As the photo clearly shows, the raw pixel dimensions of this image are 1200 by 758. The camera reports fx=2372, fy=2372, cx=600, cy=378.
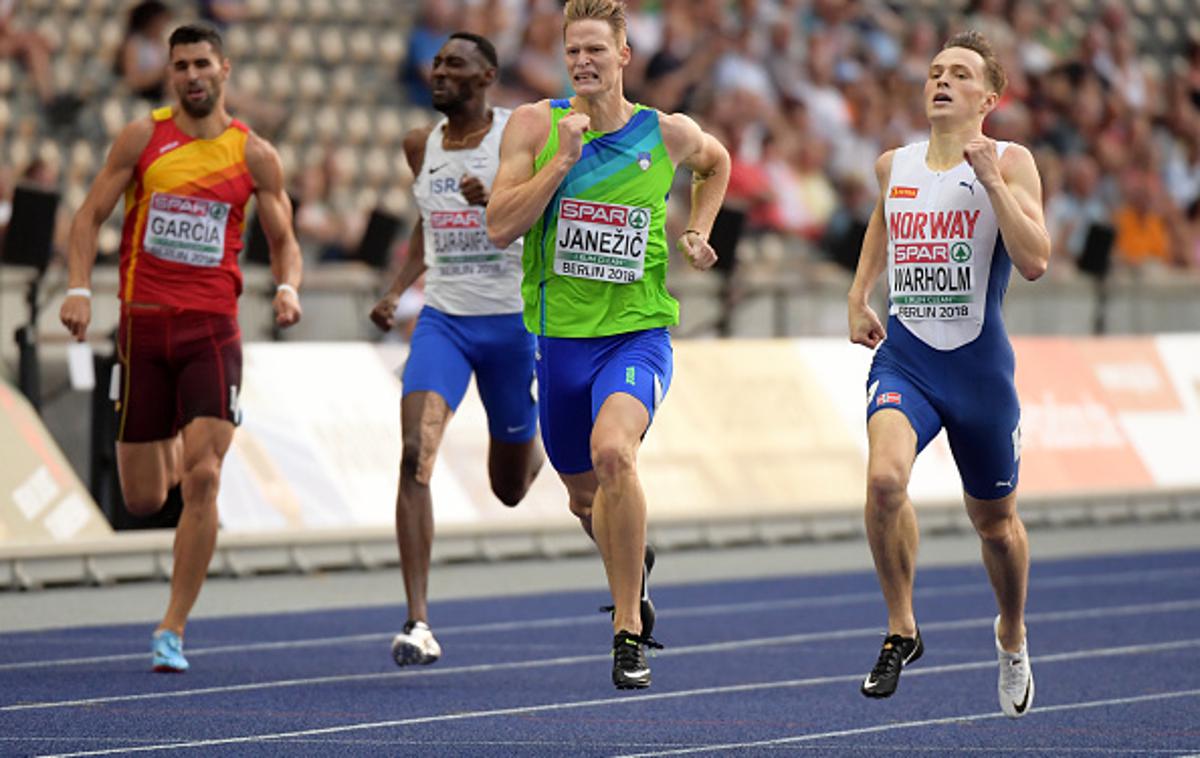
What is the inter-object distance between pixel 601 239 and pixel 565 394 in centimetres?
59

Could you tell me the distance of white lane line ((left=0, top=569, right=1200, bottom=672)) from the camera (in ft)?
33.8

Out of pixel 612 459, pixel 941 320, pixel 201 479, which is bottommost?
pixel 201 479

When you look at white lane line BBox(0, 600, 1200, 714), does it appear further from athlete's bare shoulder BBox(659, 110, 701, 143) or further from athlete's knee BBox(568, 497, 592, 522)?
athlete's bare shoulder BBox(659, 110, 701, 143)

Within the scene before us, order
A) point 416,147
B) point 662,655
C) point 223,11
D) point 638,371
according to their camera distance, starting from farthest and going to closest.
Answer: point 223,11 → point 662,655 → point 416,147 → point 638,371

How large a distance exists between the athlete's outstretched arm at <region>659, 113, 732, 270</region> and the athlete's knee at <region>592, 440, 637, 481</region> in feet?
2.50

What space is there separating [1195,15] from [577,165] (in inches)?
860

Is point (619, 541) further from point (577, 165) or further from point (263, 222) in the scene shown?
point (263, 222)

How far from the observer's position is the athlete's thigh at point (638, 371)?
8062 millimetres

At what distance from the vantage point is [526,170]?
26.7 feet

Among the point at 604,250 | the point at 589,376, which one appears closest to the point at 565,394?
the point at 589,376

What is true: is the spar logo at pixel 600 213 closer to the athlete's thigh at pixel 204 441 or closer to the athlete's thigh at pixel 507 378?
the athlete's thigh at pixel 507 378

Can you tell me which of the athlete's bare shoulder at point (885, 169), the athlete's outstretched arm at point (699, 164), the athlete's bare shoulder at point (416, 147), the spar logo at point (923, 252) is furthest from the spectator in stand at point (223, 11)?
the spar logo at point (923, 252)

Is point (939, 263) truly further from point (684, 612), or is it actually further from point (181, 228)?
point (684, 612)

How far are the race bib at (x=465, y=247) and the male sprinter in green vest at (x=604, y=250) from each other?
164 centimetres
